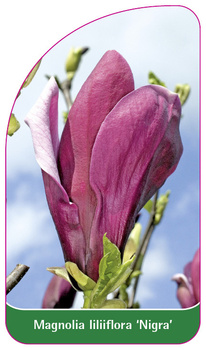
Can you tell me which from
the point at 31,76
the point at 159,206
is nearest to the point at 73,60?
the point at 31,76

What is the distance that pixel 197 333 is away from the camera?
1.76 ft

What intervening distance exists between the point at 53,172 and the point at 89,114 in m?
0.06

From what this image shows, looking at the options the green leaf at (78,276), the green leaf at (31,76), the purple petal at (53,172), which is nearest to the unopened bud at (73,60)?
the green leaf at (31,76)

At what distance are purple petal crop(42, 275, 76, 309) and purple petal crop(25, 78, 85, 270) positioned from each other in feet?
0.46

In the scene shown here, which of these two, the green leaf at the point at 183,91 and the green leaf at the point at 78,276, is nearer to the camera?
the green leaf at the point at 78,276

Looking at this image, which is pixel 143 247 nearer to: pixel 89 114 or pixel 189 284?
pixel 189 284

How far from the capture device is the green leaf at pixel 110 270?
41 centimetres

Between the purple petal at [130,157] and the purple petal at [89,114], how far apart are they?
0.01m

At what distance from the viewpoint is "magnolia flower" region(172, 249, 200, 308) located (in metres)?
0.57

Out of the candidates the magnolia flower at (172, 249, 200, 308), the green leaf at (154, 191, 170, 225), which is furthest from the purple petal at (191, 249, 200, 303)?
the green leaf at (154, 191, 170, 225)

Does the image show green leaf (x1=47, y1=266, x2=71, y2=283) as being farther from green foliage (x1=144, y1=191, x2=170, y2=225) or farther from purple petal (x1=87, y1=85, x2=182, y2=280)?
green foliage (x1=144, y1=191, x2=170, y2=225)

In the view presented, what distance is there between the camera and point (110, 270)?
0.41m

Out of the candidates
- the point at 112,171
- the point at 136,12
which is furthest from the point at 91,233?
the point at 136,12

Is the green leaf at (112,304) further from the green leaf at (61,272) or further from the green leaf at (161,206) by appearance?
the green leaf at (161,206)
